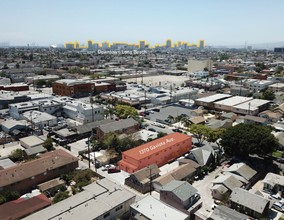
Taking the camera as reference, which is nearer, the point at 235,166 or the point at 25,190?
the point at 25,190

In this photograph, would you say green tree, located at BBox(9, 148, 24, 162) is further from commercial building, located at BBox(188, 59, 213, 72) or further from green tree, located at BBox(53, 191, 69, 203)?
A: commercial building, located at BBox(188, 59, 213, 72)

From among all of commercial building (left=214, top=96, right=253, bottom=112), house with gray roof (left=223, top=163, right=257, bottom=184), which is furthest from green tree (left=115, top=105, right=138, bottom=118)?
house with gray roof (left=223, top=163, right=257, bottom=184)

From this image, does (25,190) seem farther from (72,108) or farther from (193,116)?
(193,116)

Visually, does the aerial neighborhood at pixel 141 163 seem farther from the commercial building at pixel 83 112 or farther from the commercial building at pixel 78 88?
the commercial building at pixel 78 88

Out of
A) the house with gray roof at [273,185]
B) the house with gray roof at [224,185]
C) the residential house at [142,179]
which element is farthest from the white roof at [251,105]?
the residential house at [142,179]

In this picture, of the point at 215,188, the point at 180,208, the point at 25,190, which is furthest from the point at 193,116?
the point at 25,190

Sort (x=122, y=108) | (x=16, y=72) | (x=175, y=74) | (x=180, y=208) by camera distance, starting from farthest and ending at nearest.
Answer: (x=175, y=74), (x=16, y=72), (x=122, y=108), (x=180, y=208)
